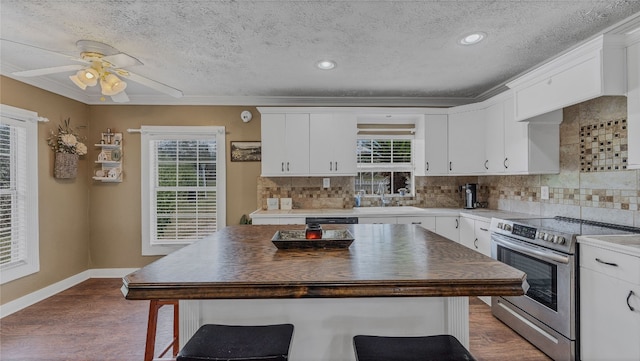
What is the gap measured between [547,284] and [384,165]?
8.04 feet

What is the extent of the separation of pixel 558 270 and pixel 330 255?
176cm

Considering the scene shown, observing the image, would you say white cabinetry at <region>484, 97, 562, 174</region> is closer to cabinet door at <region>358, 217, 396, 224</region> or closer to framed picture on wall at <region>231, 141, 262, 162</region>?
cabinet door at <region>358, 217, 396, 224</region>

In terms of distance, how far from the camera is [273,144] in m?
3.95

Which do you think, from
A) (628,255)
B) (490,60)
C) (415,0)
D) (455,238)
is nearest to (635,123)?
(628,255)

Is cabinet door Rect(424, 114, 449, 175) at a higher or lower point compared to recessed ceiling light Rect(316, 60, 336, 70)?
lower

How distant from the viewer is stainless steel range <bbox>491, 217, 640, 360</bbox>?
2.08 meters

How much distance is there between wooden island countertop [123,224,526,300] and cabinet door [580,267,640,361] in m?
1.12

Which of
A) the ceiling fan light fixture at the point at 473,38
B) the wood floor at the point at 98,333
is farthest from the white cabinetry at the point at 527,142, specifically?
the wood floor at the point at 98,333

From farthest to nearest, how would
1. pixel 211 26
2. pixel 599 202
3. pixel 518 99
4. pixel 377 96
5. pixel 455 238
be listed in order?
pixel 377 96, pixel 455 238, pixel 518 99, pixel 599 202, pixel 211 26

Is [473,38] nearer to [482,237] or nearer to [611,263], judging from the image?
[611,263]

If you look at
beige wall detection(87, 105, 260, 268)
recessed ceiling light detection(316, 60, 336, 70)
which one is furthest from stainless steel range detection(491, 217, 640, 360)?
beige wall detection(87, 105, 260, 268)

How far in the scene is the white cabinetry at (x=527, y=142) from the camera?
3.02 metres

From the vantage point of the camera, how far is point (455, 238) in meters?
3.70

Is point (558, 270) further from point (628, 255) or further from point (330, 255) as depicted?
Answer: point (330, 255)
